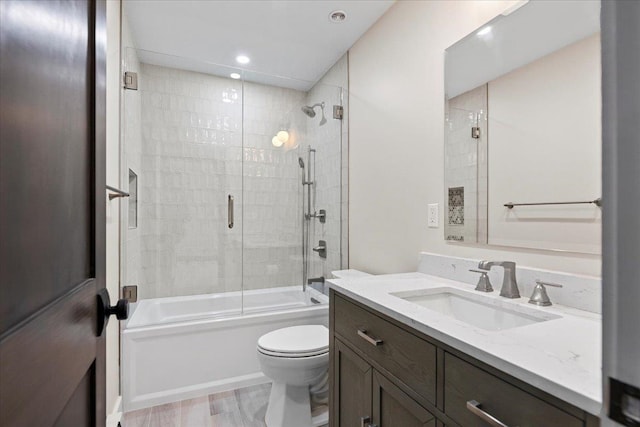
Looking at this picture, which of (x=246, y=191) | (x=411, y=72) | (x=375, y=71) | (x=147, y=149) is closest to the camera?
(x=411, y=72)

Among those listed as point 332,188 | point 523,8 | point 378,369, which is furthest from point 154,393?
point 523,8

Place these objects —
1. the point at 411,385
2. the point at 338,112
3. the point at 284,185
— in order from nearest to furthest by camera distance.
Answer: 1. the point at 411,385
2. the point at 338,112
3. the point at 284,185

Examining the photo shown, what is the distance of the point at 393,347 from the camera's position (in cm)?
108

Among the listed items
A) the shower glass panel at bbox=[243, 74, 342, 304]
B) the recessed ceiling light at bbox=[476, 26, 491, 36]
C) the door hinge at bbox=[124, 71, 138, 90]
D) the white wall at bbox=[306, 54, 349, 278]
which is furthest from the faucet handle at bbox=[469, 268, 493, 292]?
the door hinge at bbox=[124, 71, 138, 90]

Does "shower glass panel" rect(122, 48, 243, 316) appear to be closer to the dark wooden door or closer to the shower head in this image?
the shower head

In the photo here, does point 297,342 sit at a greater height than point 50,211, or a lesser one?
lesser

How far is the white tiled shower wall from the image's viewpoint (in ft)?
8.82

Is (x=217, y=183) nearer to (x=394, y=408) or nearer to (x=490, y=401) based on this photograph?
(x=394, y=408)

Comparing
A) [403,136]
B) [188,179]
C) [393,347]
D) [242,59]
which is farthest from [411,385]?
[242,59]

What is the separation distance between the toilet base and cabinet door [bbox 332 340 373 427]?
42 cm

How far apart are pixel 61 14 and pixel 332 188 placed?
236 centimetres

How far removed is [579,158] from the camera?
3.68 feet

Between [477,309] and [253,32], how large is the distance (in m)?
2.32
